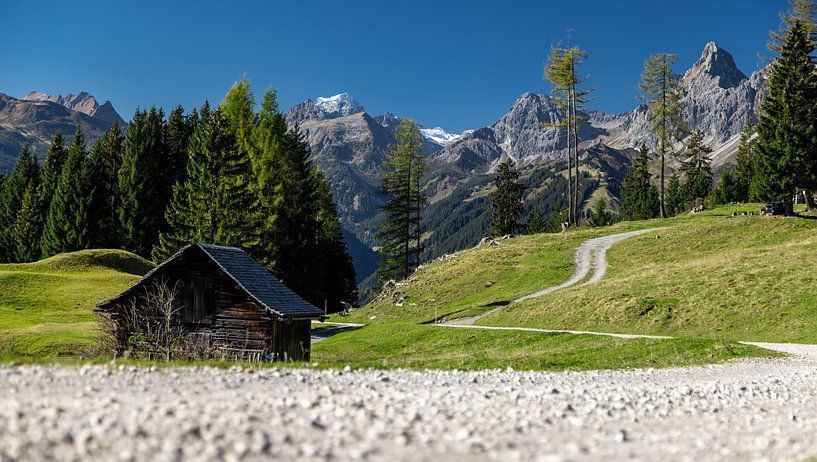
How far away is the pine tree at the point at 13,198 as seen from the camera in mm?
78562

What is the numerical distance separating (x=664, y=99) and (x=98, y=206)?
72.0m

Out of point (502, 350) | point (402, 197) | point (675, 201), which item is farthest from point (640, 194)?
point (502, 350)

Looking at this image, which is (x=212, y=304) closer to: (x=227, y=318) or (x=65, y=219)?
(x=227, y=318)

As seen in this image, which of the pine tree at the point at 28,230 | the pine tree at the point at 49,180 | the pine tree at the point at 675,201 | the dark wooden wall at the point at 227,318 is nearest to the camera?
the dark wooden wall at the point at 227,318

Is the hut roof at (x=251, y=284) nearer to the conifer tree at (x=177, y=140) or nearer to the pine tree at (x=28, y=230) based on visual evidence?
the conifer tree at (x=177, y=140)

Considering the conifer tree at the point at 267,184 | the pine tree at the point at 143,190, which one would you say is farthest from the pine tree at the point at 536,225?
the conifer tree at the point at 267,184

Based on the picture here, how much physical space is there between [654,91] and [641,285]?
39.8m

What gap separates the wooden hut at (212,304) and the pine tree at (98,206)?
153 feet

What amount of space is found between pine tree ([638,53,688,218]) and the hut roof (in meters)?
56.7

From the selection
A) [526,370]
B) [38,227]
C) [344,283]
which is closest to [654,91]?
[344,283]

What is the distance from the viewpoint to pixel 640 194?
12550cm

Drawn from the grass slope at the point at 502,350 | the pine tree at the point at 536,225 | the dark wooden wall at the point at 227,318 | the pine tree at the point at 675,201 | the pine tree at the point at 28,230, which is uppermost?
the pine tree at the point at 675,201

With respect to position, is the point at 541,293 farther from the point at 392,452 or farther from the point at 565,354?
the point at 392,452

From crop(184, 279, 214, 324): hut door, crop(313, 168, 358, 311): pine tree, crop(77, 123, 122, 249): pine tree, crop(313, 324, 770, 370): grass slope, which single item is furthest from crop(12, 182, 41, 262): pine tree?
crop(184, 279, 214, 324): hut door
